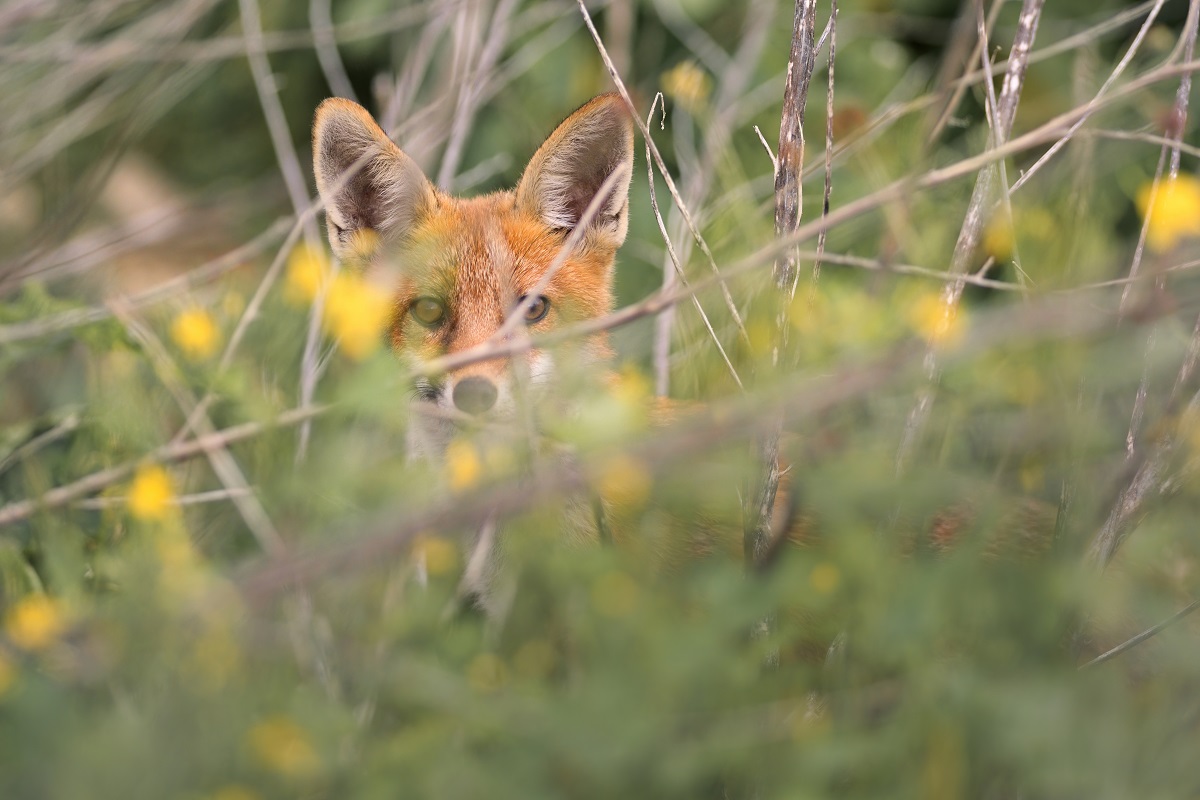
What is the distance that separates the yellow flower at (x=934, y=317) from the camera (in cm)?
227

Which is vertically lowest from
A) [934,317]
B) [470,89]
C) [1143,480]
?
[1143,480]

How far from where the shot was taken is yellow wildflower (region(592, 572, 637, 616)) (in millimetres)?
1776

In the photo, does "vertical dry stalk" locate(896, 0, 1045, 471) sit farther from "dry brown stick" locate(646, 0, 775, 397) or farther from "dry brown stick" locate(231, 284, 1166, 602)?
"dry brown stick" locate(231, 284, 1166, 602)

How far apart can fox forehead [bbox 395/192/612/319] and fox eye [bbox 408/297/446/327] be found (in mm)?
27

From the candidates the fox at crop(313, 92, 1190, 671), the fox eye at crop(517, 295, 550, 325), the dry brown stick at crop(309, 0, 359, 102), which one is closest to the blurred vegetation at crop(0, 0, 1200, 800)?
the fox at crop(313, 92, 1190, 671)

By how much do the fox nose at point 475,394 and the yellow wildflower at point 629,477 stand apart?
2.10 ft

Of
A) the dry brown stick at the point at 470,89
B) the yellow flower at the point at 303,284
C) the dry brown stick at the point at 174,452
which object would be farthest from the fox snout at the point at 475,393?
the dry brown stick at the point at 470,89

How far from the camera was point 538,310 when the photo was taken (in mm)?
3533

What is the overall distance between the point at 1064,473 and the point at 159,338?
2.12 meters

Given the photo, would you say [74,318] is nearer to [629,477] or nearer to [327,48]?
[629,477]

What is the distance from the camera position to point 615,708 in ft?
5.12

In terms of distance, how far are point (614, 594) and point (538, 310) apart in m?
1.81

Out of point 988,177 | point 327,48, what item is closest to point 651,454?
point 988,177

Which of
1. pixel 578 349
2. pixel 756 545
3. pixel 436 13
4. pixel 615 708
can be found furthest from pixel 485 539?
pixel 436 13
